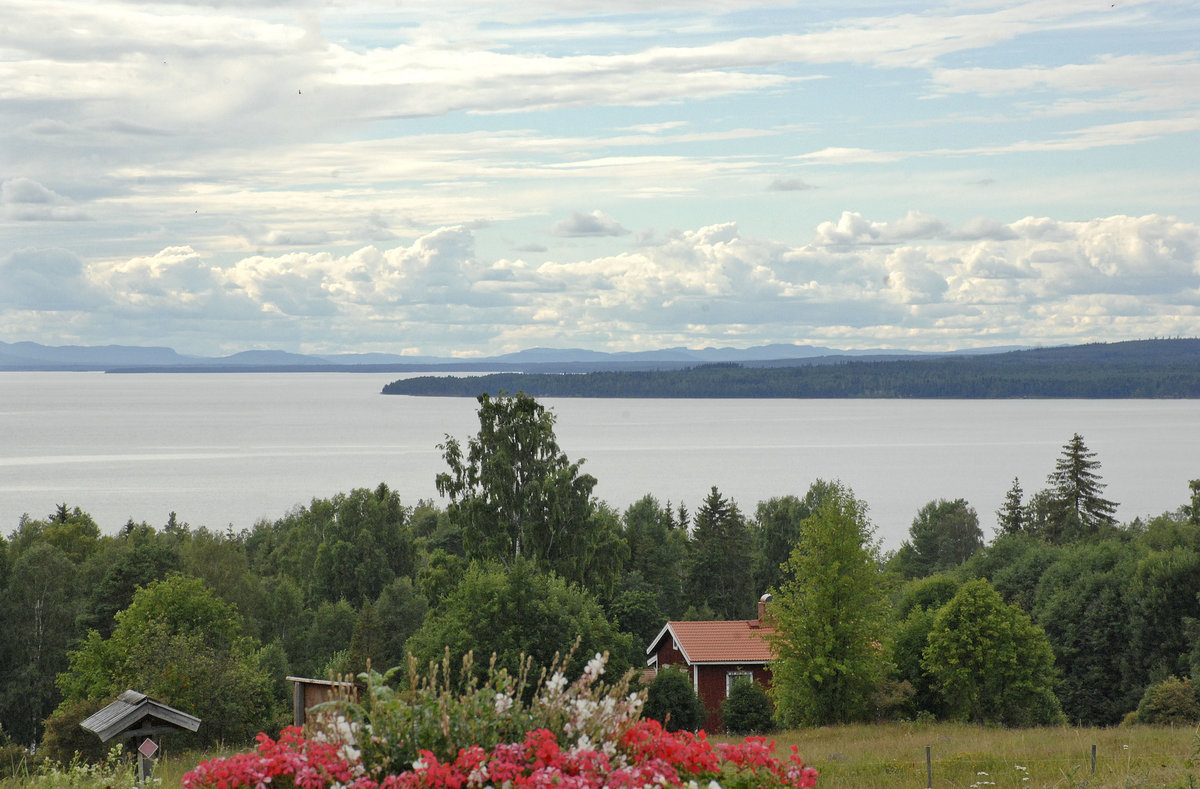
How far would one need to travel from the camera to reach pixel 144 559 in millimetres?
43812

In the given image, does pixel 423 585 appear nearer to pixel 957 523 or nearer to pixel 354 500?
pixel 354 500

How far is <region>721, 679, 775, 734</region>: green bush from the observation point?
34469 mm

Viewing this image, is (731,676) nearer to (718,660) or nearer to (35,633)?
(718,660)

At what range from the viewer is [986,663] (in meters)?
29.5

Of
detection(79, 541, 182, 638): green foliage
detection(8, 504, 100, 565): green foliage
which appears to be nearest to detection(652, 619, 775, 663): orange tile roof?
detection(79, 541, 182, 638): green foliage

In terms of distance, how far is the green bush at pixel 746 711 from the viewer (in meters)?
34.5

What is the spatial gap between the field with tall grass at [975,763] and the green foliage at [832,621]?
265 cm

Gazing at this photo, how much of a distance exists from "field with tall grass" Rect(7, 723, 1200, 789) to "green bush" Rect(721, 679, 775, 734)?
9750mm

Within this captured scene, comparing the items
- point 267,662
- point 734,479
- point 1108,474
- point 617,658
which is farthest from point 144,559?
point 1108,474

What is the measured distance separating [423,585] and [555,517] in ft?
16.8

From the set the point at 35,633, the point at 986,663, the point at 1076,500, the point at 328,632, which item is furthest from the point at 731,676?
the point at 1076,500

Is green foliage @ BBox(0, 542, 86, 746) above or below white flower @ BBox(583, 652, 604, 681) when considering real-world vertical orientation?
below

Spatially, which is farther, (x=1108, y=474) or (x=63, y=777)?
(x=1108, y=474)

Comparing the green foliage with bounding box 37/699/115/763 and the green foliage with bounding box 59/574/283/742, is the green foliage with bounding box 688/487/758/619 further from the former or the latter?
the green foliage with bounding box 37/699/115/763
